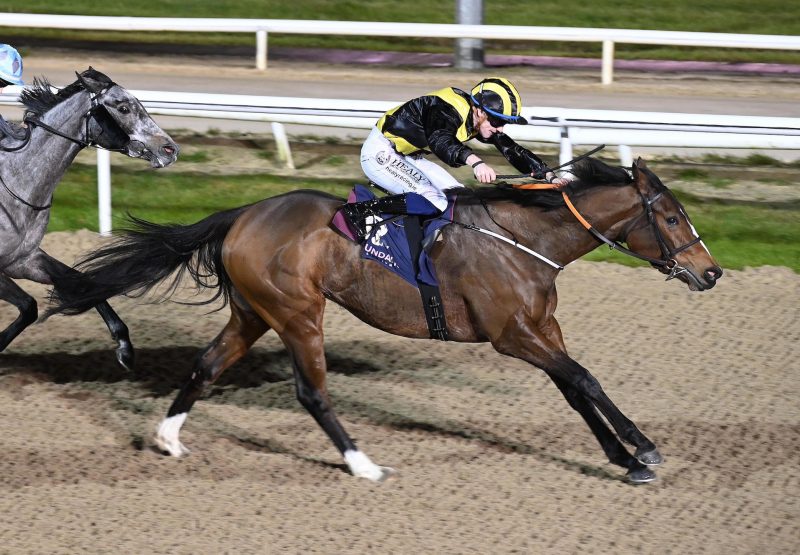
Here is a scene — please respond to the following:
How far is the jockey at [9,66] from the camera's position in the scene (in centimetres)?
633

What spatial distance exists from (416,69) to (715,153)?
5640mm

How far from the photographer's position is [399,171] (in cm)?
562

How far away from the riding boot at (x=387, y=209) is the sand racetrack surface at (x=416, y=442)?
3.50 ft

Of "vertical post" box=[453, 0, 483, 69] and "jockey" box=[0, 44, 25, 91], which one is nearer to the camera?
"jockey" box=[0, 44, 25, 91]

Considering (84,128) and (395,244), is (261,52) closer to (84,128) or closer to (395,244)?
(84,128)

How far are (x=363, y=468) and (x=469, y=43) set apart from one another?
34.2ft

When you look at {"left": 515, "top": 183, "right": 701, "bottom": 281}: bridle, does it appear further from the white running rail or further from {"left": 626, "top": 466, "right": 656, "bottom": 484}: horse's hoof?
the white running rail

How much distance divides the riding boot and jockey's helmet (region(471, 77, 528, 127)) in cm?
49

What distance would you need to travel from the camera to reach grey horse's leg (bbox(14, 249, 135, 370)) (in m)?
6.32

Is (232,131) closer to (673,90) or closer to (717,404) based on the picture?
(673,90)

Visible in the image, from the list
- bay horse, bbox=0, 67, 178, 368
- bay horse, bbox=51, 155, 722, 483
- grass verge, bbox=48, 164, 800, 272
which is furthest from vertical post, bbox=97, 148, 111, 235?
bay horse, bbox=51, 155, 722, 483

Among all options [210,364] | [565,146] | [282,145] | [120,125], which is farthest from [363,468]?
[282,145]

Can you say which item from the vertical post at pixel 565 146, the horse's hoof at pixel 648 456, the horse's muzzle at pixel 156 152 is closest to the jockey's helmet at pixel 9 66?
the horse's muzzle at pixel 156 152

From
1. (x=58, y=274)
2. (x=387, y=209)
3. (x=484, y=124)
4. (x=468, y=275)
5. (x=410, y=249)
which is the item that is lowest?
(x=58, y=274)
